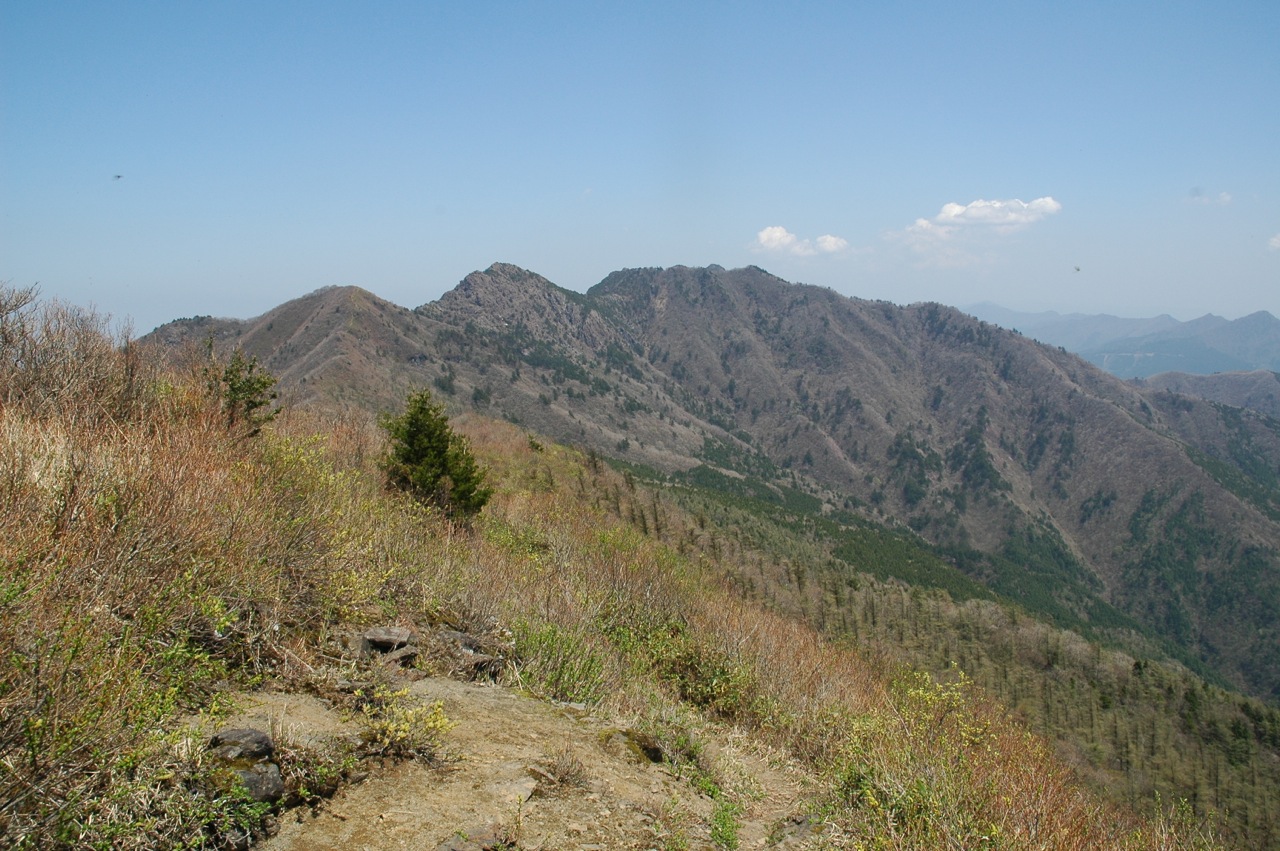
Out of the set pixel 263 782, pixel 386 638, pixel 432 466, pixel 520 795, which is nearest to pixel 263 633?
pixel 386 638

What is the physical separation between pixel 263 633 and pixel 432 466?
32.5 feet

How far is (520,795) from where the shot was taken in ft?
17.3

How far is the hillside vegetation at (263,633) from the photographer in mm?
3791

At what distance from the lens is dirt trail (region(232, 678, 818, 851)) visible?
4.59m

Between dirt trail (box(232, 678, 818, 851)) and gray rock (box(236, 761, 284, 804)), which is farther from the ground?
gray rock (box(236, 761, 284, 804))

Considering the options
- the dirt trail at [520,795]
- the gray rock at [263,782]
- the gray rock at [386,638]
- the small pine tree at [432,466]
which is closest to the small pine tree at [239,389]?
the small pine tree at [432,466]

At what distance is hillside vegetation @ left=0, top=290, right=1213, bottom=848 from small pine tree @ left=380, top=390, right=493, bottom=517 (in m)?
1.93

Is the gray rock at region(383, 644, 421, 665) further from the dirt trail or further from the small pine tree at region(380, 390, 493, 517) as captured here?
the small pine tree at region(380, 390, 493, 517)

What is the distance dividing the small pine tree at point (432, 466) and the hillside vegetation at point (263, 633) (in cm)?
193

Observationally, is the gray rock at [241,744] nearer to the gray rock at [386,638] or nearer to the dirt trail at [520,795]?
the dirt trail at [520,795]

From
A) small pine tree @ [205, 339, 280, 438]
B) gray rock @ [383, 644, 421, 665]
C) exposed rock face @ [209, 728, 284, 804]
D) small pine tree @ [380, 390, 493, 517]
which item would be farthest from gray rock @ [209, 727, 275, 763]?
small pine tree @ [380, 390, 493, 517]

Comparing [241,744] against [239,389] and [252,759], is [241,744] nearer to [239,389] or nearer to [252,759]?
[252,759]

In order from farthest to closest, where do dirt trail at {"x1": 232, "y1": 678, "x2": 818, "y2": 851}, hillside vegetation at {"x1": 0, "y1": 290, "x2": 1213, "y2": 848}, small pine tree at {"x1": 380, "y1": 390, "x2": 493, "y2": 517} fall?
small pine tree at {"x1": 380, "y1": 390, "x2": 493, "y2": 517} < dirt trail at {"x1": 232, "y1": 678, "x2": 818, "y2": 851} < hillside vegetation at {"x1": 0, "y1": 290, "x2": 1213, "y2": 848}

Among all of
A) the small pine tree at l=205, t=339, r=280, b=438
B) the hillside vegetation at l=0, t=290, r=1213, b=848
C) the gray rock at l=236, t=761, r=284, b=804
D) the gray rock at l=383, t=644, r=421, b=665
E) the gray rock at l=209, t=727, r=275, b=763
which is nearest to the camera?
the hillside vegetation at l=0, t=290, r=1213, b=848
